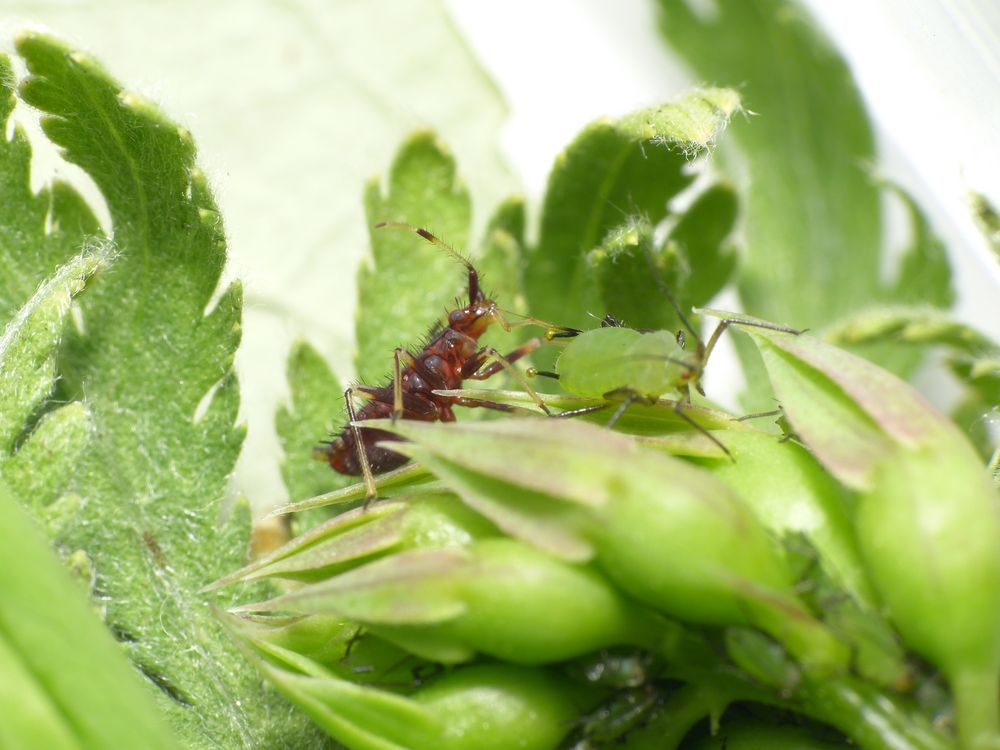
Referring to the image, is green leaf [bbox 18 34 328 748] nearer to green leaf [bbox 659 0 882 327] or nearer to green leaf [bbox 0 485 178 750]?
green leaf [bbox 0 485 178 750]

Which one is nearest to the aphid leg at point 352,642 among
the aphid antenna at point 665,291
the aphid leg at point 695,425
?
the aphid leg at point 695,425

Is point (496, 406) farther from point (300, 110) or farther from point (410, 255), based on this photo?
point (300, 110)

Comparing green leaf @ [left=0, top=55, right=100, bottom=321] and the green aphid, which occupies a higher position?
green leaf @ [left=0, top=55, right=100, bottom=321]

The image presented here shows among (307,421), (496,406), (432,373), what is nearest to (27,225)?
(307,421)

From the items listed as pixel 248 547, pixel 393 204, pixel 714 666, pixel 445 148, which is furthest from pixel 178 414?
pixel 714 666

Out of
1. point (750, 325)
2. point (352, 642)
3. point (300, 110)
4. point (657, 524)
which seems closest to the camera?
point (657, 524)

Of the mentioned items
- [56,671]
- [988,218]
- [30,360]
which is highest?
[30,360]

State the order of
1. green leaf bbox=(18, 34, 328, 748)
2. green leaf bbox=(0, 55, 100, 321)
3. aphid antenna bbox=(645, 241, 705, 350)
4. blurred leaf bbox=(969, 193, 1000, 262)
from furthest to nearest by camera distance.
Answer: blurred leaf bbox=(969, 193, 1000, 262) < aphid antenna bbox=(645, 241, 705, 350) < green leaf bbox=(0, 55, 100, 321) < green leaf bbox=(18, 34, 328, 748)

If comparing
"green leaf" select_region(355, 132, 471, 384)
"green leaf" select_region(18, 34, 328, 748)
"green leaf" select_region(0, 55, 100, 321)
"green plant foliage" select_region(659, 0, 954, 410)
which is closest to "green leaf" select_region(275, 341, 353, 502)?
"green leaf" select_region(355, 132, 471, 384)

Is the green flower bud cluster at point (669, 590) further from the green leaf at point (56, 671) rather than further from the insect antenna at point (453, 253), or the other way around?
the insect antenna at point (453, 253)
